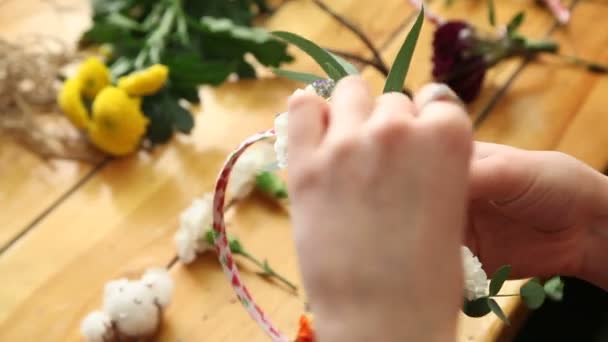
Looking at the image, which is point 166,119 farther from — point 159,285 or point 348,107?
point 348,107

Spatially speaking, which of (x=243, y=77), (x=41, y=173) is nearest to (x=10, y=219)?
(x=41, y=173)

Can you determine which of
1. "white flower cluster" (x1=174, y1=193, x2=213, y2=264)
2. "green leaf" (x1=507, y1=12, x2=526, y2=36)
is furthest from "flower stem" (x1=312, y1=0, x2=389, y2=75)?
"white flower cluster" (x1=174, y1=193, x2=213, y2=264)

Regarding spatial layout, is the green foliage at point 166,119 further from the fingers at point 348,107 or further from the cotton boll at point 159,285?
the fingers at point 348,107

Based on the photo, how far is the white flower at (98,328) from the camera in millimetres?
605

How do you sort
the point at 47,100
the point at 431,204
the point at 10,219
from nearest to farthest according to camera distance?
the point at 431,204 < the point at 10,219 < the point at 47,100

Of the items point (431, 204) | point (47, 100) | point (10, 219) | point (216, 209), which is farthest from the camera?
point (47, 100)

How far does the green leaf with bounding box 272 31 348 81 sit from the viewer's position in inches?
16.5

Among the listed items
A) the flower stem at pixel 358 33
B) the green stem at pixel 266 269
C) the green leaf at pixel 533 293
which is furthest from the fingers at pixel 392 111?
the flower stem at pixel 358 33

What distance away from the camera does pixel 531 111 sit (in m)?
0.77

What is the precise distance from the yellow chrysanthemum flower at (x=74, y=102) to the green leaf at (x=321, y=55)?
0.44m

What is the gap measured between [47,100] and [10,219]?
0.18 m

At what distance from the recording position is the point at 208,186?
0.74 metres

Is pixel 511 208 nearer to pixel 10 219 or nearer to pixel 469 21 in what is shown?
pixel 469 21

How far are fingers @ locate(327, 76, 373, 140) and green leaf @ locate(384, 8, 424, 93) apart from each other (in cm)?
5
